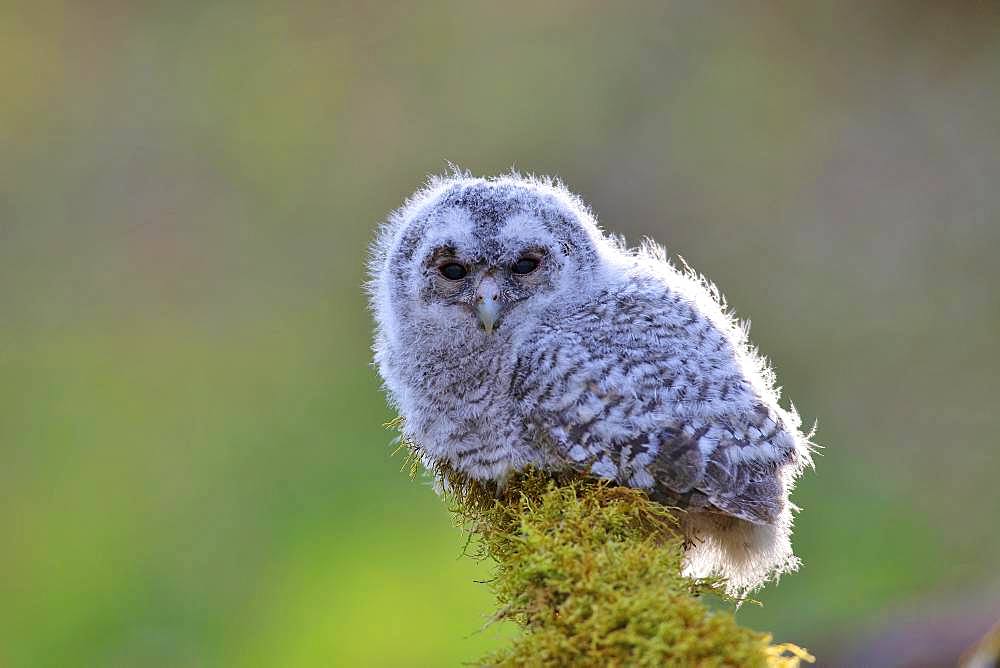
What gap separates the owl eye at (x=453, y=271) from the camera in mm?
2824

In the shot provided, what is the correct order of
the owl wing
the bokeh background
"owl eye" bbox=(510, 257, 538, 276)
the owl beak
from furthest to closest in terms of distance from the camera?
the bokeh background < "owl eye" bbox=(510, 257, 538, 276) < the owl beak < the owl wing

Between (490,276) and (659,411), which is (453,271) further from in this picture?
(659,411)

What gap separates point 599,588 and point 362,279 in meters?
8.40

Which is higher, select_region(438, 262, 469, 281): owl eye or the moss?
select_region(438, 262, 469, 281): owl eye

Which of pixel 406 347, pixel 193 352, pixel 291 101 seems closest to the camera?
pixel 406 347

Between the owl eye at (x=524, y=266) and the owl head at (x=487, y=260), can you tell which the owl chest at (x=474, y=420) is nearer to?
the owl head at (x=487, y=260)

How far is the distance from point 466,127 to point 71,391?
4912mm

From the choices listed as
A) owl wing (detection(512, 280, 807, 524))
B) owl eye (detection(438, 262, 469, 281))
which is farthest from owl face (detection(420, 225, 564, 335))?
owl wing (detection(512, 280, 807, 524))

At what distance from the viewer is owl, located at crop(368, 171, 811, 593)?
8.16 ft

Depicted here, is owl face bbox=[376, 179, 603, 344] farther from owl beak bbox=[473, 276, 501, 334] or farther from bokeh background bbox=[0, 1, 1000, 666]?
bokeh background bbox=[0, 1, 1000, 666]

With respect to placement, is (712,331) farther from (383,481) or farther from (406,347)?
(383,481)

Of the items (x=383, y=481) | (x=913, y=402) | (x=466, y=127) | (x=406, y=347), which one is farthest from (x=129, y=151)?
(x=406, y=347)

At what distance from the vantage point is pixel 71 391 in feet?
29.8

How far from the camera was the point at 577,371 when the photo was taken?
8.40 feet
